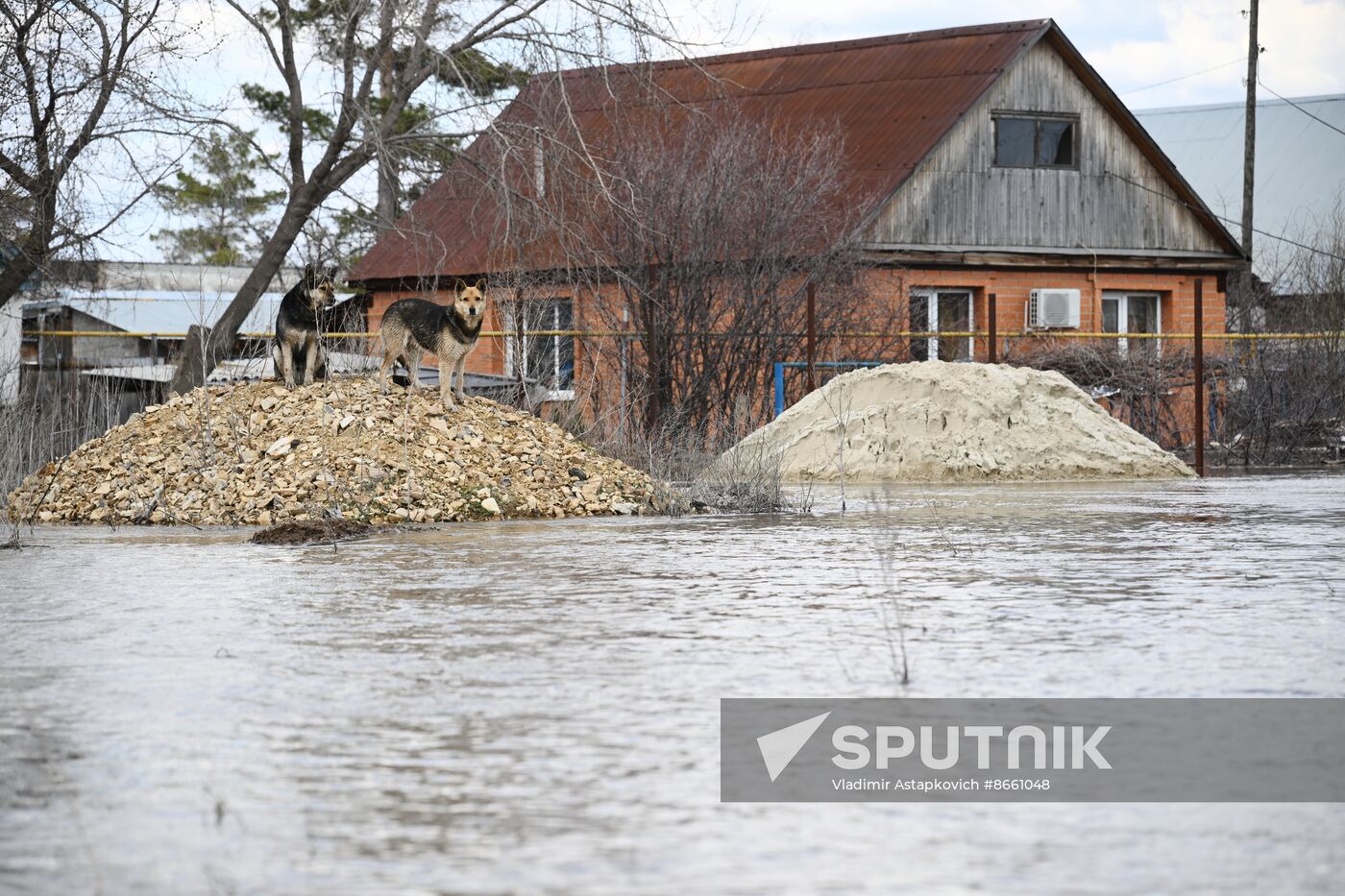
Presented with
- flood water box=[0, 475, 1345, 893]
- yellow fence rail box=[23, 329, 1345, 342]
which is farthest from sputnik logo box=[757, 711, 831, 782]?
yellow fence rail box=[23, 329, 1345, 342]

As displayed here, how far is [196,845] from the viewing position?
4672 millimetres

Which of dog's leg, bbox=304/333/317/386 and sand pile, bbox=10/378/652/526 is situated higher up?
dog's leg, bbox=304/333/317/386

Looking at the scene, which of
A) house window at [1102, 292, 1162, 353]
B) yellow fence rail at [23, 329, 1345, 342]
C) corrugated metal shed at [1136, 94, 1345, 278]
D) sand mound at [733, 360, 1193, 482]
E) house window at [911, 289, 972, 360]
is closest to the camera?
sand mound at [733, 360, 1193, 482]

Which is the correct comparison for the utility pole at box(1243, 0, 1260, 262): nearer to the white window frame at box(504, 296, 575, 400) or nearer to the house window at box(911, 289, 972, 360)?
the house window at box(911, 289, 972, 360)

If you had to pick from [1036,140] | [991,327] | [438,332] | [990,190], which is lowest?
[438,332]

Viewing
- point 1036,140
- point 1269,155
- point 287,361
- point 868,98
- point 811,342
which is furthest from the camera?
point 1269,155

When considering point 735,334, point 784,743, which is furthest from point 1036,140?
point 784,743

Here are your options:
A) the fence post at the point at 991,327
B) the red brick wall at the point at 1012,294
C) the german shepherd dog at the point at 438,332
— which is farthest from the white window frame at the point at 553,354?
the fence post at the point at 991,327

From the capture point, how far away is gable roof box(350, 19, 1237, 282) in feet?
109

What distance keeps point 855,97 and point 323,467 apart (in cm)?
2147

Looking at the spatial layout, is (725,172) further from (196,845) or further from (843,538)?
(196,845)

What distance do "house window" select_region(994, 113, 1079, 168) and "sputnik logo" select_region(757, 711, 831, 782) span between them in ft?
97.9

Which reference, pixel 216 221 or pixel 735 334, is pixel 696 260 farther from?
pixel 216 221

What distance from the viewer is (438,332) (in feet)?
57.4
